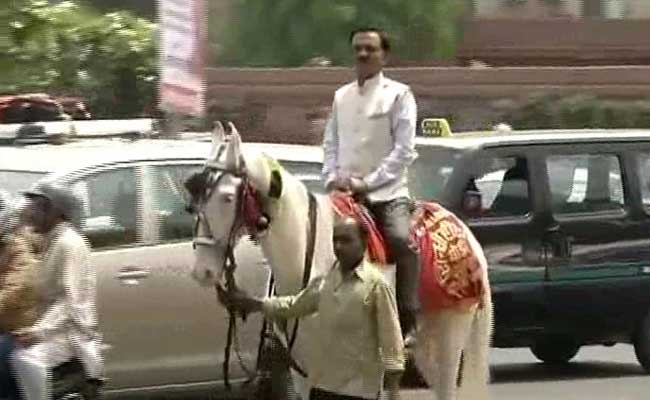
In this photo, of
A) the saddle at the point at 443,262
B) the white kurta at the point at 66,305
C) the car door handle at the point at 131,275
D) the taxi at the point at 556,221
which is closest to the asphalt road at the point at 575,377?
the taxi at the point at 556,221

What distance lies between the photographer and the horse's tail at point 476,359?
9773 millimetres

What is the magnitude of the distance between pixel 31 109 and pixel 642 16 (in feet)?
109

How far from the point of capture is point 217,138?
825 cm

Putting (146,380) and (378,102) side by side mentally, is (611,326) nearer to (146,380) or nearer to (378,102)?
(146,380)

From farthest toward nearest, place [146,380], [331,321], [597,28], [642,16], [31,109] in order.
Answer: [642,16]
[597,28]
[31,109]
[146,380]
[331,321]

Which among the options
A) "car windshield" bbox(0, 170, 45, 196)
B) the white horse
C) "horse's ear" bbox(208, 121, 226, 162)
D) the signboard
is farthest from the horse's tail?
the signboard

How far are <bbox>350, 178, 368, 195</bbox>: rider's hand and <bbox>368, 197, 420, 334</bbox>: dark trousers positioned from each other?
0.15m

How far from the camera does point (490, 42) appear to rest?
4438 cm

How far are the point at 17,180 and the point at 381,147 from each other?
2.85 m

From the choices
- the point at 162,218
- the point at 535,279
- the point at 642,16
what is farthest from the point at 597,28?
the point at 162,218

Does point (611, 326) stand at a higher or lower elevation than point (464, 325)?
lower

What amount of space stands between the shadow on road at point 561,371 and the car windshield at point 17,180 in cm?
494

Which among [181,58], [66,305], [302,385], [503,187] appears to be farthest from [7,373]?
[181,58]

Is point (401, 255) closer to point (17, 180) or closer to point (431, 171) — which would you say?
point (17, 180)
